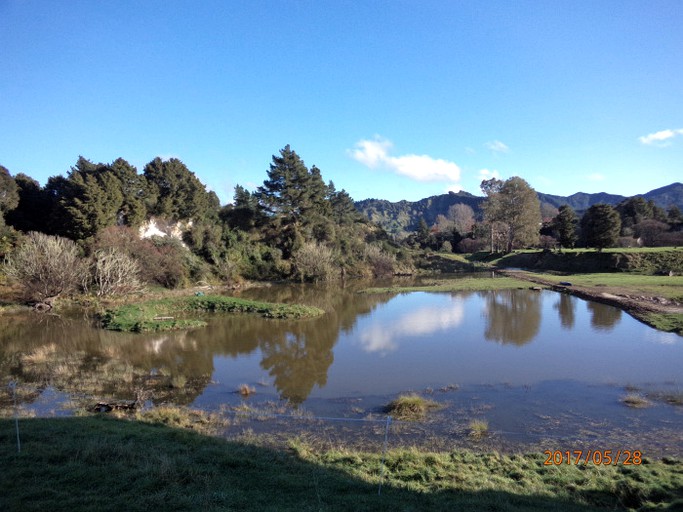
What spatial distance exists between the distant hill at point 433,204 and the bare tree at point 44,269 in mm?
123596

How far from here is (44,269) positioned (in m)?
23.9

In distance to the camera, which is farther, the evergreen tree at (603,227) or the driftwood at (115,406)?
the evergreen tree at (603,227)

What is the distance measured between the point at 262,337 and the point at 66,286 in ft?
47.2

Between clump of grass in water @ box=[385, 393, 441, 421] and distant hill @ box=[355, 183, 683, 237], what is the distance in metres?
133

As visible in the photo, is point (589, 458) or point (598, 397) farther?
point (598, 397)

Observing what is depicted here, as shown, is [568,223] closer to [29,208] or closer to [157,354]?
[157,354]

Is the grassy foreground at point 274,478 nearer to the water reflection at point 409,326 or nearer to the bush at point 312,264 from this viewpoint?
the water reflection at point 409,326

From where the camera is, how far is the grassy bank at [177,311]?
20.4m

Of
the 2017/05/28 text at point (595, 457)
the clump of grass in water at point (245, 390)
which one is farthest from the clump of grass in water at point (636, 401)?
the clump of grass in water at point (245, 390)

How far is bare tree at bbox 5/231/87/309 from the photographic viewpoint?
23422mm

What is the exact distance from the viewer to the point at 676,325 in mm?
18656

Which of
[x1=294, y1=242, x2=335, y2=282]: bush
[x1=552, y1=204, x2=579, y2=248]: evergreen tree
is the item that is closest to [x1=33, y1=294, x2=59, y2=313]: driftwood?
[x1=294, y1=242, x2=335, y2=282]: bush

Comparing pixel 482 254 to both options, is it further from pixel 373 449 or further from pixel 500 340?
pixel 373 449

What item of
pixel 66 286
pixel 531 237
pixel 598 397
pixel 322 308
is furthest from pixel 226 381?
pixel 531 237
